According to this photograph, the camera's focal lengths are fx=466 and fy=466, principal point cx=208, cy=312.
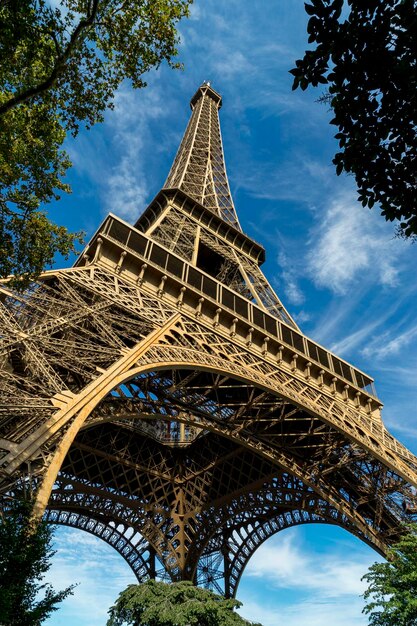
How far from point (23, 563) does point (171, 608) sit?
7.82m

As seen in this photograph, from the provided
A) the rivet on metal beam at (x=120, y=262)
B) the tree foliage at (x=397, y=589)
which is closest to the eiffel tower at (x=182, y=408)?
the rivet on metal beam at (x=120, y=262)

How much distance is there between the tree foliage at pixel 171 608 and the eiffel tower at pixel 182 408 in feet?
18.2

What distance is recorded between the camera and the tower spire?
125ft

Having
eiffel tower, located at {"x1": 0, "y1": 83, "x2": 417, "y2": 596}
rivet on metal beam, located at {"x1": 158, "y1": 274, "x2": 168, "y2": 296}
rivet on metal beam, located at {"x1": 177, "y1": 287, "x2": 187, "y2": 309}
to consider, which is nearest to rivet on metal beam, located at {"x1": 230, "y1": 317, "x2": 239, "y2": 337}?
eiffel tower, located at {"x1": 0, "y1": 83, "x2": 417, "y2": 596}

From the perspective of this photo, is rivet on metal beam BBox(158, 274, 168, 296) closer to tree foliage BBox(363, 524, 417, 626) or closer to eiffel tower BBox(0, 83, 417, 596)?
eiffel tower BBox(0, 83, 417, 596)

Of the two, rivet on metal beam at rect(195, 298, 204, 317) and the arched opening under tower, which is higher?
rivet on metal beam at rect(195, 298, 204, 317)

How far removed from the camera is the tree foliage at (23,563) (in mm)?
7871

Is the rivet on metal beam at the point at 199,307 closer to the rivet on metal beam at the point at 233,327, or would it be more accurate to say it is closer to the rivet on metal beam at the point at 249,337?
the rivet on metal beam at the point at 233,327

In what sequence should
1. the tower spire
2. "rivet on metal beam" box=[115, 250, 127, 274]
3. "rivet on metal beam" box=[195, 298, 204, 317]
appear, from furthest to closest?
the tower spire
"rivet on metal beam" box=[195, 298, 204, 317]
"rivet on metal beam" box=[115, 250, 127, 274]

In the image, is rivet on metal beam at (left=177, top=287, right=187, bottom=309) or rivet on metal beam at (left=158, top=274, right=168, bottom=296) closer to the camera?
rivet on metal beam at (left=158, top=274, right=168, bottom=296)

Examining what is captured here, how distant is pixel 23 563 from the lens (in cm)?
801

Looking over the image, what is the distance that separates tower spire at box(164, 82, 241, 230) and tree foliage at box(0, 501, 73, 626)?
93.0ft

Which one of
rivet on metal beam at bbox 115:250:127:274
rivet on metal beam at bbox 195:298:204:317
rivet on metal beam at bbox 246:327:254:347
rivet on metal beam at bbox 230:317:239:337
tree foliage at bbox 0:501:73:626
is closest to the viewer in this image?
tree foliage at bbox 0:501:73:626

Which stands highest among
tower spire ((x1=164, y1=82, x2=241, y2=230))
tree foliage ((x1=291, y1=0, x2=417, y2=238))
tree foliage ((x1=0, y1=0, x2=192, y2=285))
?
tower spire ((x1=164, y1=82, x2=241, y2=230))
